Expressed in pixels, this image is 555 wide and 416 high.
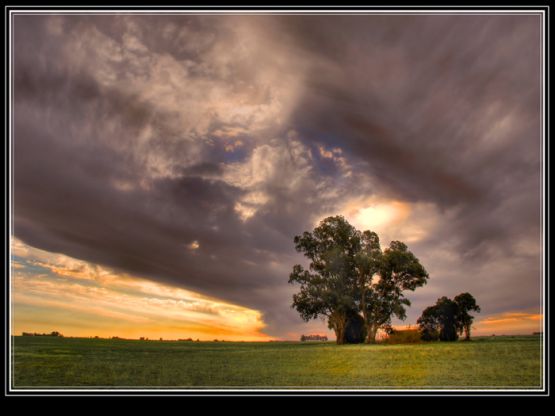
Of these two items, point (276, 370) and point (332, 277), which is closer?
point (276, 370)

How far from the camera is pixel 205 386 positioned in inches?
693

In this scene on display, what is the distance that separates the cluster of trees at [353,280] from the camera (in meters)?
42.1

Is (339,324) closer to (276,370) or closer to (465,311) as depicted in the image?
(465,311)

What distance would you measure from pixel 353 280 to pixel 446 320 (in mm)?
9421

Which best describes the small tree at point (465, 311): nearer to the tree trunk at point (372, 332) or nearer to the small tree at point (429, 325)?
the small tree at point (429, 325)

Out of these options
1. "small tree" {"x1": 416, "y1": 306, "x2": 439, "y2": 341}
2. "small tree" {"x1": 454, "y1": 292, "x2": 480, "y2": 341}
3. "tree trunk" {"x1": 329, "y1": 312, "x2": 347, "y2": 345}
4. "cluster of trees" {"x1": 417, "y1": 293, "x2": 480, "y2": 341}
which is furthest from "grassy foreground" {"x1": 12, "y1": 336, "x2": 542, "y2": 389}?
"tree trunk" {"x1": 329, "y1": 312, "x2": 347, "y2": 345}

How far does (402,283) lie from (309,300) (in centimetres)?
912

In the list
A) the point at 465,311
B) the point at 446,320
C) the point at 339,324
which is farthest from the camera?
the point at 339,324

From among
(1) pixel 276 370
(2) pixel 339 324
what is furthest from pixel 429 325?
(1) pixel 276 370

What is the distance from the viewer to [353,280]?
44250 millimetres

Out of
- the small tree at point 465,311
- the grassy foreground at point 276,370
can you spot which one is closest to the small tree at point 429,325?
Result: the small tree at point 465,311

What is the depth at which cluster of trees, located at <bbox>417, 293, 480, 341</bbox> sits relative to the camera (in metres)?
35.9

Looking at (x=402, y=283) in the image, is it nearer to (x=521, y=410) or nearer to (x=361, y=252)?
(x=361, y=252)

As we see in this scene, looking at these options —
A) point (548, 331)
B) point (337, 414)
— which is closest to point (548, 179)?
point (548, 331)
